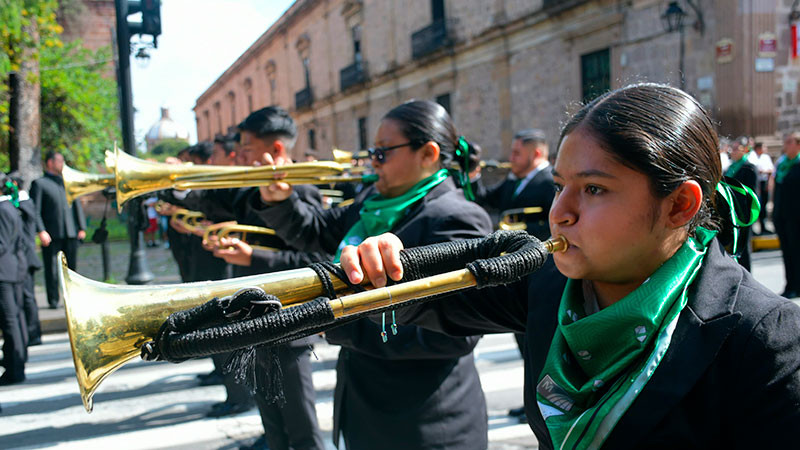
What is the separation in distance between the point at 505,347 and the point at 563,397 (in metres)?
5.21

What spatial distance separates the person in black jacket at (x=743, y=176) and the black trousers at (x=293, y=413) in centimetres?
215

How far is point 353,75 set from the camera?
28.3m

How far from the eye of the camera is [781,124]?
12.0m

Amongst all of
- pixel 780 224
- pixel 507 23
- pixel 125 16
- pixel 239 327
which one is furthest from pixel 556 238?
pixel 507 23

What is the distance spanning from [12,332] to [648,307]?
19.2ft

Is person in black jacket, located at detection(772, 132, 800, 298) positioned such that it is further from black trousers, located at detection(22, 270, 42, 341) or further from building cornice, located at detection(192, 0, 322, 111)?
building cornice, located at detection(192, 0, 322, 111)

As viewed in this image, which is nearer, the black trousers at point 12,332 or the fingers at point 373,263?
the fingers at point 373,263

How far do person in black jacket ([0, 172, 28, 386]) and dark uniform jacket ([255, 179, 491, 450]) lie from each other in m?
4.39

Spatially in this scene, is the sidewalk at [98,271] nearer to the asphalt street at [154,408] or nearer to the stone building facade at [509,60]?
the asphalt street at [154,408]

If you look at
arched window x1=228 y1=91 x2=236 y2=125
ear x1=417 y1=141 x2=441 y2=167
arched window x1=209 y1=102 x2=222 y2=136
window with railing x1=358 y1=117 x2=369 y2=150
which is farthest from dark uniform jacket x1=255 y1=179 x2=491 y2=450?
arched window x1=209 y1=102 x2=222 y2=136

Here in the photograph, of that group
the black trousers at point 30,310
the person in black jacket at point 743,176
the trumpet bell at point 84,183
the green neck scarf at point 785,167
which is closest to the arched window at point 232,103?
the person in black jacket at point 743,176

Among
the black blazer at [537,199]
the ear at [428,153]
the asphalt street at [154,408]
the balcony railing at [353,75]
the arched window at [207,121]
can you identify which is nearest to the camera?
the ear at [428,153]

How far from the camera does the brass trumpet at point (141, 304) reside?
1.09 m

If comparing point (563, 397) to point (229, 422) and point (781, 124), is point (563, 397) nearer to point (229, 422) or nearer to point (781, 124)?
point (229, 422)
